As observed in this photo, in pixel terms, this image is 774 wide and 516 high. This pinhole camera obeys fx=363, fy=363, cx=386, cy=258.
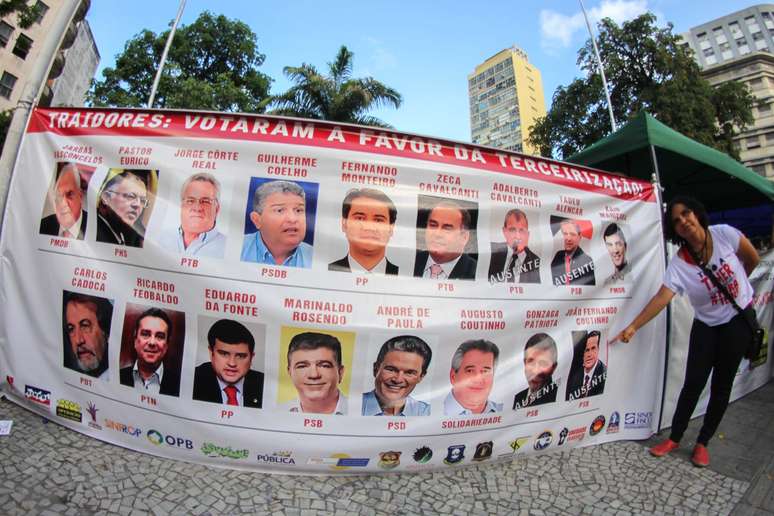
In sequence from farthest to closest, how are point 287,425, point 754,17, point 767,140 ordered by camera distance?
point 754,17, point 767,140, point 287,425

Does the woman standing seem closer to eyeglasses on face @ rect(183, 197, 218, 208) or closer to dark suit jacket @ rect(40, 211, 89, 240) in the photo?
eyeglasses on face @ rect(183, 197, 218, 208)

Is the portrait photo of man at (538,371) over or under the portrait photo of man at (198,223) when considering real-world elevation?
under

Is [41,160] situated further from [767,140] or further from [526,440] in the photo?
[767,140]

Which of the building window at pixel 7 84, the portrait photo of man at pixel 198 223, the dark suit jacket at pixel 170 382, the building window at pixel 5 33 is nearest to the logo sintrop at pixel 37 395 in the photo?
the dark suit jacket at pixel 170 382

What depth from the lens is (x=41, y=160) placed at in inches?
94.4

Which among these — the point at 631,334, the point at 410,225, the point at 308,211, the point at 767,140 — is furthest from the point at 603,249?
the point at 767,140

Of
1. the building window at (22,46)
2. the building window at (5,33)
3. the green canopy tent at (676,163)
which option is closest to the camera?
the green canopy tent at (676,163)

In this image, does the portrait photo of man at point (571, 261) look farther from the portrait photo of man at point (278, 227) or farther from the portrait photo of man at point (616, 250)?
the portrait photo of man at point (278, 227)

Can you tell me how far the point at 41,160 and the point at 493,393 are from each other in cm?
332

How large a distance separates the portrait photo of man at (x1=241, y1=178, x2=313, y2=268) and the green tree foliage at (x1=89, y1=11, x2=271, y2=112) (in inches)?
577

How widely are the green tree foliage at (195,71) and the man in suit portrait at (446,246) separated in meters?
15.0

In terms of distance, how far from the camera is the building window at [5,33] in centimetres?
2234

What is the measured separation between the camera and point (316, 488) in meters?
2.00

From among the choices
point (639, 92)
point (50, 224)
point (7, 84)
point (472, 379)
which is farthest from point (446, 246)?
point (7, 84)
